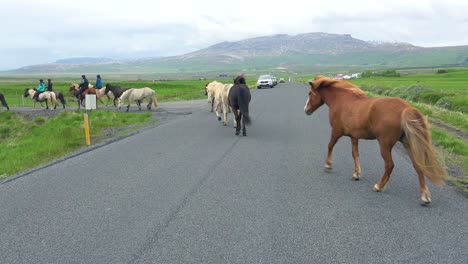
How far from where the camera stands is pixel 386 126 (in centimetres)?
649

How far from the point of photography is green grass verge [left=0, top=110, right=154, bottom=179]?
458 inches

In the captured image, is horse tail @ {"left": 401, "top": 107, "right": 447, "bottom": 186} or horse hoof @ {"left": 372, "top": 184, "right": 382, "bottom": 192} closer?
horse tail @ {"left": 401, "top": 107, "right": 447, "bottom": 186}

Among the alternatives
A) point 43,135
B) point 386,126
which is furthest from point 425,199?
point 43,135

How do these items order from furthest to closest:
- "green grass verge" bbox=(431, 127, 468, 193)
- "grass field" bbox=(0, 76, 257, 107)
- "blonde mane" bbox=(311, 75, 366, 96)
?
"grass field" bbox=(0, 76, 257, 107)
"blonde mane" bbox=(311, 75, 366, 96)
"green grass verge" bbox=(431, 127, 468, 193)

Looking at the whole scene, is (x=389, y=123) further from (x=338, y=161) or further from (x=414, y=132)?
(x=338, y=161)

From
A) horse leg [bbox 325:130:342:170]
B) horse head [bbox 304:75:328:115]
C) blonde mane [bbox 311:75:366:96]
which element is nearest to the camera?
blonde mane [bbox 311:75:366:96]

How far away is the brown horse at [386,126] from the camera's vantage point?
241 inches

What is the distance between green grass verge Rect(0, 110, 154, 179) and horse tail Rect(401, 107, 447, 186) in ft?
29.4

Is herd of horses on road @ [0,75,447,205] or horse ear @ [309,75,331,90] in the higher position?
horse ear @ [309,75,331,90]

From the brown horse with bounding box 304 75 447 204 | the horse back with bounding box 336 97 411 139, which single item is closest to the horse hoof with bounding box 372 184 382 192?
the brown horse with bounding box 304 75 447 204

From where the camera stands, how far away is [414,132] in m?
6.11

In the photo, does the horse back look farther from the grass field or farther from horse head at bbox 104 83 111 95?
the grass field

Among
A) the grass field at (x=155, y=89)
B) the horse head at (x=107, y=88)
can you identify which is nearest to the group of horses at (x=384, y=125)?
the horse head at (x=107, y=88)

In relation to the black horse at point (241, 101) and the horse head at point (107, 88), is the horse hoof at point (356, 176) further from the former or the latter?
the horse head at point (107, 88)
